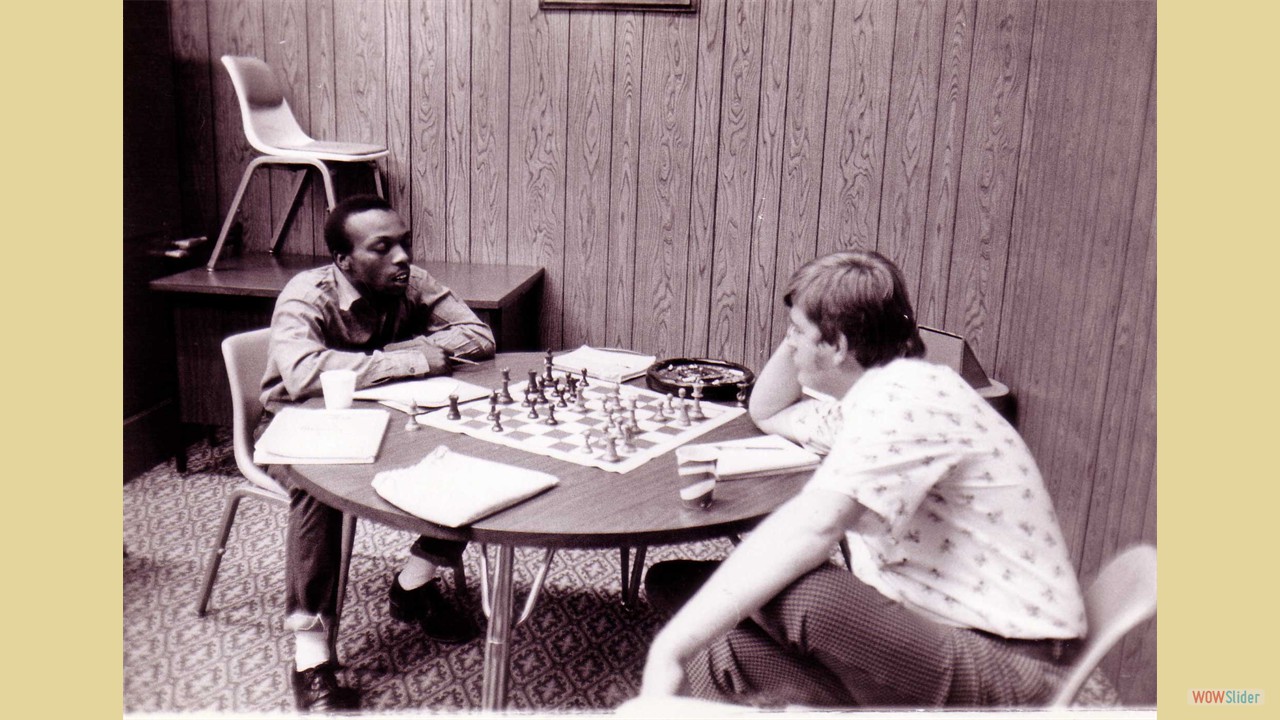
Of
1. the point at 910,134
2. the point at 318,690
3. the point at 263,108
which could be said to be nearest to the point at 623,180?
the point at 910,134

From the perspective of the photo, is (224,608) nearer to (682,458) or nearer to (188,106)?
(682,458)

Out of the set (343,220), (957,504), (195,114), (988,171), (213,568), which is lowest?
(213,568)

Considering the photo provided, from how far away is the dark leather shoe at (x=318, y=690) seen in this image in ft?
7.41

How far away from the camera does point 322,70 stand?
408 centimetres

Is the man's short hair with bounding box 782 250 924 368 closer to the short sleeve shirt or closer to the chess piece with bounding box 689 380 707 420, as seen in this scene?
the short sleeve shirt

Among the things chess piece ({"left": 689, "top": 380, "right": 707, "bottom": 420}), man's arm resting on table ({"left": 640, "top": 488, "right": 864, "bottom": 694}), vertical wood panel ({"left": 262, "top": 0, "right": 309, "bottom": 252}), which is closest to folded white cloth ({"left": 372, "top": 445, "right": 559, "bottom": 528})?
man's arm resting on table ({"left": 640, "top": 488, "right": 864, "bottom": 694})

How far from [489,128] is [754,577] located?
298 centimetres

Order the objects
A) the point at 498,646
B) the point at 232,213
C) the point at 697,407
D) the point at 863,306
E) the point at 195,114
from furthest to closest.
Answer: the point at 195,114 → the point at 232,213 → the point at 697,407 → the point at 498,646 → the point at 863,306

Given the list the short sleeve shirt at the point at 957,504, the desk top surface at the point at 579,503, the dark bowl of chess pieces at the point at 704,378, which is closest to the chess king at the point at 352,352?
the desk top surface at the point at 579,503

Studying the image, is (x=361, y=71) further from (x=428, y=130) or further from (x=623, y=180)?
(x=623, y=180)

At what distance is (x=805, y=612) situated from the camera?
1497 mm

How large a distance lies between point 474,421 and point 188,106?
2.76m

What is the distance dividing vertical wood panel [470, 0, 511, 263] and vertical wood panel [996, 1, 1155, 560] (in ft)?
6.62

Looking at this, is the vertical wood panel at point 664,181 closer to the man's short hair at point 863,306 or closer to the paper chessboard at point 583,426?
the paper chessboard at point 583,426
